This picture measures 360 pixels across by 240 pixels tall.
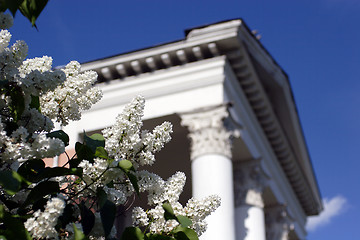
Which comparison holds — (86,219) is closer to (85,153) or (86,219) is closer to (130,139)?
(85,153)

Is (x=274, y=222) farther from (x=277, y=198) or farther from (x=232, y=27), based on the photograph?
(x=232, y=27)

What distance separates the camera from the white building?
17.2 m

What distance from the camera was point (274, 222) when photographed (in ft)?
81.5

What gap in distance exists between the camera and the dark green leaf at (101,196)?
2.53 m

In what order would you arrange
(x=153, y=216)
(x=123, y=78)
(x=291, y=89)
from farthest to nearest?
(x=291, y=89)
(x=123, y=78)
(x=153, y=216)

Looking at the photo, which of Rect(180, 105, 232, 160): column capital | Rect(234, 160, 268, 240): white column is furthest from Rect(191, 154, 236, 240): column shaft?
Rect(234, 160, 268, 240): white column

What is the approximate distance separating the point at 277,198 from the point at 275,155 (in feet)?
6.01

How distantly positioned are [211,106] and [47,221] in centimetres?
1547

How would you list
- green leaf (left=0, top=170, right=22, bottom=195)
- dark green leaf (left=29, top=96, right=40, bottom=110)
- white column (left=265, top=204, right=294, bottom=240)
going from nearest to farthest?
green leaf (left=0, top=170, right=22, bottom=195)
dark green leaf (left=29, top=96, right=40, bottom=110)
white column (left=265, top=204, right=294, bottom=240)

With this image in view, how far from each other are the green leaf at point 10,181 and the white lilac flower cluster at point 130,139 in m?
0.67

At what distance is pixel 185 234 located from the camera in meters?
2.76

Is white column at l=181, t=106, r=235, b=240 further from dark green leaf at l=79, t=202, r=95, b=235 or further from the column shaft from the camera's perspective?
dark green leaf at l=79, t=202, r=95, b=235

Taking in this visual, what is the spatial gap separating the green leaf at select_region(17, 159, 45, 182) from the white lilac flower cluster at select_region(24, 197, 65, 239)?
0.33 m

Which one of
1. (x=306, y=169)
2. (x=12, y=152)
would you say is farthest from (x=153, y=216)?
(x=306, y=169)
